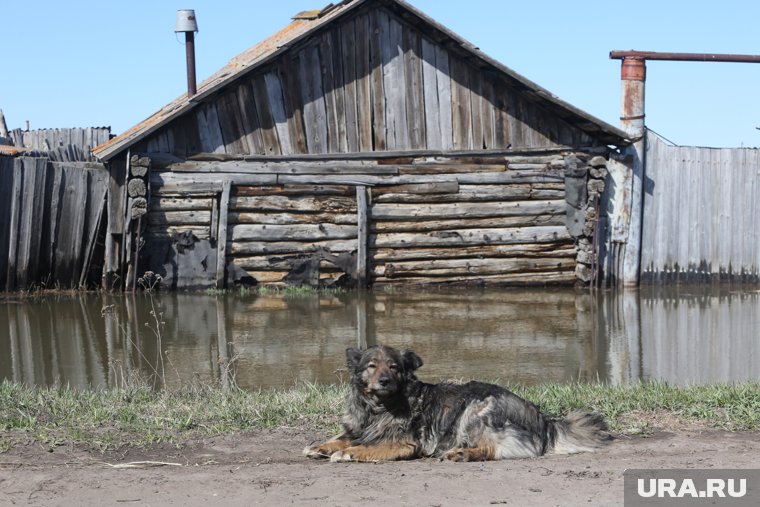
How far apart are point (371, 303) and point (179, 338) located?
151 inches

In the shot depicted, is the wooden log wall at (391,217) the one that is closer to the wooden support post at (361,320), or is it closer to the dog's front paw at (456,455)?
the wooden support post at (361,320)

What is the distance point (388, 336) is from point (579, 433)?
5.88m

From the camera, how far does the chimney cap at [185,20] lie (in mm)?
17141

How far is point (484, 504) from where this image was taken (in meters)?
5.07

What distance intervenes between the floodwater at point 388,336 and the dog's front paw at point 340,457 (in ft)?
8.30

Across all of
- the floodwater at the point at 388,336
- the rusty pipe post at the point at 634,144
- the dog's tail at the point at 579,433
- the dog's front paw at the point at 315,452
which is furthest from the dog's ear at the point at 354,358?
the rusty pipe post at the point at 634,144

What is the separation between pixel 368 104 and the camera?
→ 55.6ft

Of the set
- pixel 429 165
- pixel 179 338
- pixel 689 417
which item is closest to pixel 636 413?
pixel 689 417

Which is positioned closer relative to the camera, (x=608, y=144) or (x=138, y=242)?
(x=138, y=242)

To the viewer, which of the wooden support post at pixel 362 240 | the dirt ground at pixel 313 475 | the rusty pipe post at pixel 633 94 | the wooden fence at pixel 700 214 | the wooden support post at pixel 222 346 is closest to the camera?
the dirt ground at pixel 313 475

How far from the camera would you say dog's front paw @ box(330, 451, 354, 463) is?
595 centimetres

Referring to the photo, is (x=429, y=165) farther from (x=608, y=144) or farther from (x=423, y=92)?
(x=608, y=144)

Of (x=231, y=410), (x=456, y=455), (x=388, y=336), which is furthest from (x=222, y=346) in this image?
(x=456, y=455)

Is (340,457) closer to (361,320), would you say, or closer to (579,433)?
(579,433)
